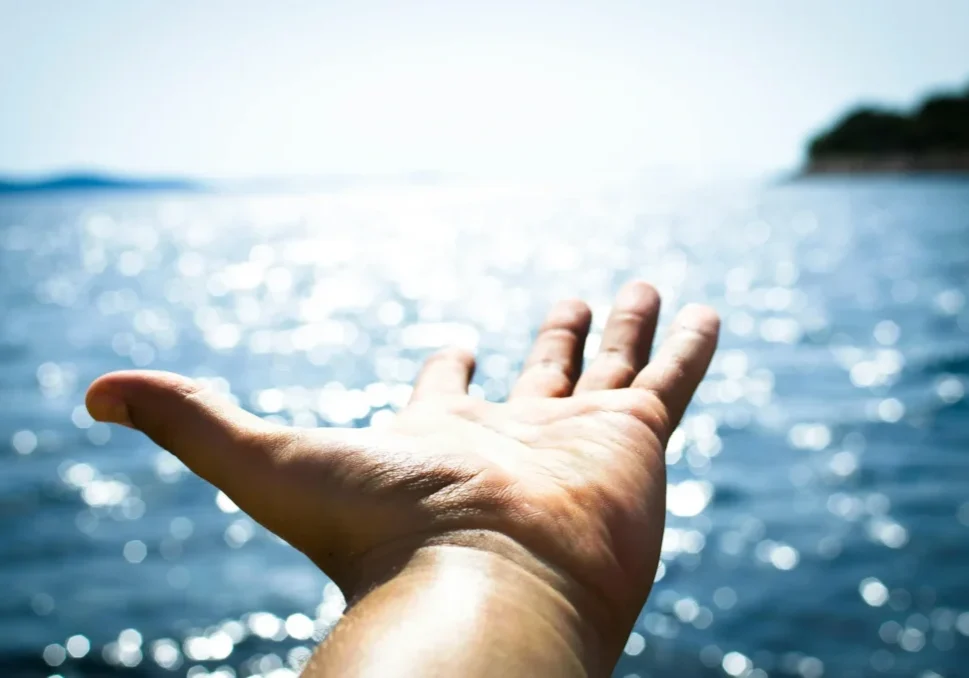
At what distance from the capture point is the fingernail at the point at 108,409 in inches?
90.0

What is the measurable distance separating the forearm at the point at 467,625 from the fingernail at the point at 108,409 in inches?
33.6

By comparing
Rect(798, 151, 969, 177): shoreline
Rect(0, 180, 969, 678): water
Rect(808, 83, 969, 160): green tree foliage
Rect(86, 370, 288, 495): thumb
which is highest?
Rect(86, 370, 288, 495): thumb

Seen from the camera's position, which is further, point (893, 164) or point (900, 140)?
point (893, 164)

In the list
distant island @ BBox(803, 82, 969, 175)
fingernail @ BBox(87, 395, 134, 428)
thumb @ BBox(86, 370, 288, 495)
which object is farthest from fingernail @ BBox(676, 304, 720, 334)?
distant island @ BBox(803, 82, 969, 175)

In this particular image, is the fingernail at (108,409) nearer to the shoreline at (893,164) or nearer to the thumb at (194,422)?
the thumb at (194,422)

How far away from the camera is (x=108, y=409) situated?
7.54 feet

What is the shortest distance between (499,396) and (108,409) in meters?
16.7

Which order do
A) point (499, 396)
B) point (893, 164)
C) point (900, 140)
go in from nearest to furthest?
point (499, 396) < point (900, 140) < point (893, 164)

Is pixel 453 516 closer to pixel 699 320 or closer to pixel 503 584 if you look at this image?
pixel 503 584

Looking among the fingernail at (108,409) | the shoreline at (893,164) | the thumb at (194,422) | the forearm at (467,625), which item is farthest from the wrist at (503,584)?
the shoreline at (893,164)

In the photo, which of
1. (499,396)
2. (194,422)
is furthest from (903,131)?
(194,422)

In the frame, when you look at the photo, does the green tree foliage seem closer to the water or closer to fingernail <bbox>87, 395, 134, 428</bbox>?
the water

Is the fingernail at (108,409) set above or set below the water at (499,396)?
above

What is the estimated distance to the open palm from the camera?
2088 millimetres
